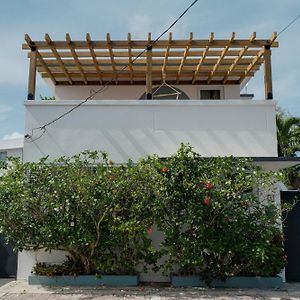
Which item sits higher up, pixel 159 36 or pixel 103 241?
pixel 159 36

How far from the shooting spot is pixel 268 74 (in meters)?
11.3

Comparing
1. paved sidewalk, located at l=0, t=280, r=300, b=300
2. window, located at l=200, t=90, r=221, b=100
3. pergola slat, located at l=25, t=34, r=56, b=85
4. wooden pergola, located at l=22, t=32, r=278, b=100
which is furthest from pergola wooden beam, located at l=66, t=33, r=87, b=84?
paved sidewalk, located at l=0, t=280, r=300, b=300

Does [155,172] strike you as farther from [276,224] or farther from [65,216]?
[276,224]

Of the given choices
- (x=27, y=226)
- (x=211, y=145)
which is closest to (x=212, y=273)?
(x=211, y=145)

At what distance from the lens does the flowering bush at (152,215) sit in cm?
916

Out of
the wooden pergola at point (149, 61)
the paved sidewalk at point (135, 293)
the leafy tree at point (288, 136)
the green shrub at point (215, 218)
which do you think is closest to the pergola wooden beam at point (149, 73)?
the wooden pergola at point (149, 61)

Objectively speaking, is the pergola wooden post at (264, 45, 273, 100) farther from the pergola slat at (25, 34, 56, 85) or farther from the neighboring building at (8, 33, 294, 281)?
the pergola slat at (25, 34, 56, 85)

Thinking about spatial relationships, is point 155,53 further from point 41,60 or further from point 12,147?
point 12,147

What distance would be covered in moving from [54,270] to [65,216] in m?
1.36

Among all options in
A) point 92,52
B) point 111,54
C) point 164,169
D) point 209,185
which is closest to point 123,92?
point 111,54

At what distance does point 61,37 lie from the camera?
11.4 m

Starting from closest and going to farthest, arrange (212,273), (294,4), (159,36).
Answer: (294,4), (212,273), (159,36)

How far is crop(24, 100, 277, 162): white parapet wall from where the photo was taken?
10.7m

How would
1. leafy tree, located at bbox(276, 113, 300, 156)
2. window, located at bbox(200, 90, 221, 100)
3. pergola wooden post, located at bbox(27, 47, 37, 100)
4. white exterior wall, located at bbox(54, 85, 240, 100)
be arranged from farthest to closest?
leafy tree, located at bbox(276, 113, 300, 156)
window, located at bbox(200, 90, 221, 100)
white exterior wall, located at bbox(54, 85, 240, 100)
pergola wooden post, located at bbox(27, 47, 37, 100)
